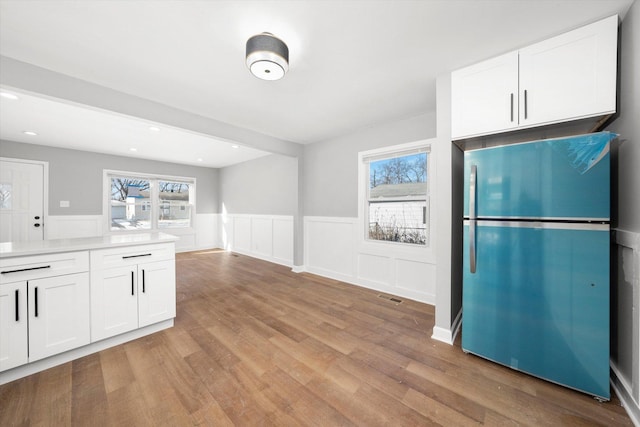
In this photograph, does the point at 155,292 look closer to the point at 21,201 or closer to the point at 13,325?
the point at 13,325

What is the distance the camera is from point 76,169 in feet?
17.3

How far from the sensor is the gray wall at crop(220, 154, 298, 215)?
5.25 meters

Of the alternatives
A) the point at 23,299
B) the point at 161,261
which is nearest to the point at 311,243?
the point at 161,261

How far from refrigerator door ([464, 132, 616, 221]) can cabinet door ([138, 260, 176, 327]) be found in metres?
3.01

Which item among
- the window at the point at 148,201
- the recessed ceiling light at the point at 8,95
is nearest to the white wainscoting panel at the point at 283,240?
the window at the point at 148,201

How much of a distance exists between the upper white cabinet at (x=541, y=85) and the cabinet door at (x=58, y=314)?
11.7 ft

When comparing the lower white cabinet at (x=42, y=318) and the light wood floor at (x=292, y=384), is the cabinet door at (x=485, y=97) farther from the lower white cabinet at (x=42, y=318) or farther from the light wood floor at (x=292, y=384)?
the lower white cabinet at (x=42, y=318)

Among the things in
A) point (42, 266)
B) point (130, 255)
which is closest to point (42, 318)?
point (42, 266)

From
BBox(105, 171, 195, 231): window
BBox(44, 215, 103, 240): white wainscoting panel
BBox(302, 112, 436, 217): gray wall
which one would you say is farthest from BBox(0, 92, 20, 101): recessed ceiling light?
BBox(302, 112, 436, 217): gray wall

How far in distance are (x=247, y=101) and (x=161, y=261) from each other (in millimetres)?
2066

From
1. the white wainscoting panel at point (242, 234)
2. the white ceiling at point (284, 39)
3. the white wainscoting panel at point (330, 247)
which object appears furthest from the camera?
the white wainscoting panel at point (242, 234)

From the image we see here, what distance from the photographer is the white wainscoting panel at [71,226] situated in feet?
16.4

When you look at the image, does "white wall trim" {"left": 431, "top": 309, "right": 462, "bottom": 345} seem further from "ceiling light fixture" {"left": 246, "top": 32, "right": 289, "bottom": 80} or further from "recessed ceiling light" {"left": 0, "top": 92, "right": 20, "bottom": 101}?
"recessed ceiling light" {"left": 0, "top": 92, "right": 20, "bottom": 101}

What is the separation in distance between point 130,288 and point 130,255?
1.04ft
